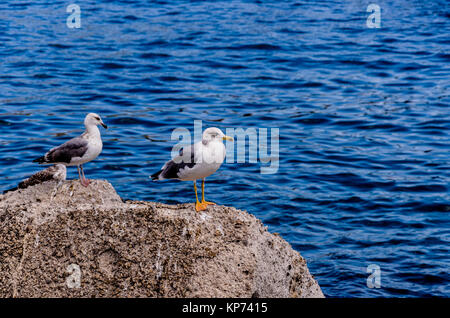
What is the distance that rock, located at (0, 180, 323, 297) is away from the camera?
6.50 meters

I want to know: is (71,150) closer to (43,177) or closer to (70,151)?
(70,151)

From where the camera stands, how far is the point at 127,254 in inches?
259

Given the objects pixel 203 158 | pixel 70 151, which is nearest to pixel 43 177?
pixel 70 151

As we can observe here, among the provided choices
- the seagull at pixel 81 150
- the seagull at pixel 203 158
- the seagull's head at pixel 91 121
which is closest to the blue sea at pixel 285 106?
the seagull at pixel 203 158

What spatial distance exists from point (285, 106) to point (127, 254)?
39.1 ft

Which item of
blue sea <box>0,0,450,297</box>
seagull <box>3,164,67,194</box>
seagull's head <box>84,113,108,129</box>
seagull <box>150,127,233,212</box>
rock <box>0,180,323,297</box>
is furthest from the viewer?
blue sea <box>0,0,450,297</box>

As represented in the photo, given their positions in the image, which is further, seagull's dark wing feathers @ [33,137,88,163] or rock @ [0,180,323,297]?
seagull's dark wing feathers @ [33,137,88,163]

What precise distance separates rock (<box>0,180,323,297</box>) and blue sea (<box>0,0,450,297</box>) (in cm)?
394

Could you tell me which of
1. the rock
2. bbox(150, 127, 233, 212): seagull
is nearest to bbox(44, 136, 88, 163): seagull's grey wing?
bbox(150, 127, 233, 212): seagull

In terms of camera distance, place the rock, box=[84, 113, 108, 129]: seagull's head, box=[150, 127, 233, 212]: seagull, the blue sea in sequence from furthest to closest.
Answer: the blue sea → box=[84, 113, 108, 129]: seagull's head → box=[150, 127, 233, 212]: seagull → the rock

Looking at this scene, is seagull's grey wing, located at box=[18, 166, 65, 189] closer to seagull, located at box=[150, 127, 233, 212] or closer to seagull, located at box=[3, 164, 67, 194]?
seagull, located at box=[3, 164, 67, 194]

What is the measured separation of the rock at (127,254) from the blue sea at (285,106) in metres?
3.94

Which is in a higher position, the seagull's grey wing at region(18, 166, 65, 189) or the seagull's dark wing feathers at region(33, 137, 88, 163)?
the seagull's dark wing feathers at region(33, 137, 88, 163)
